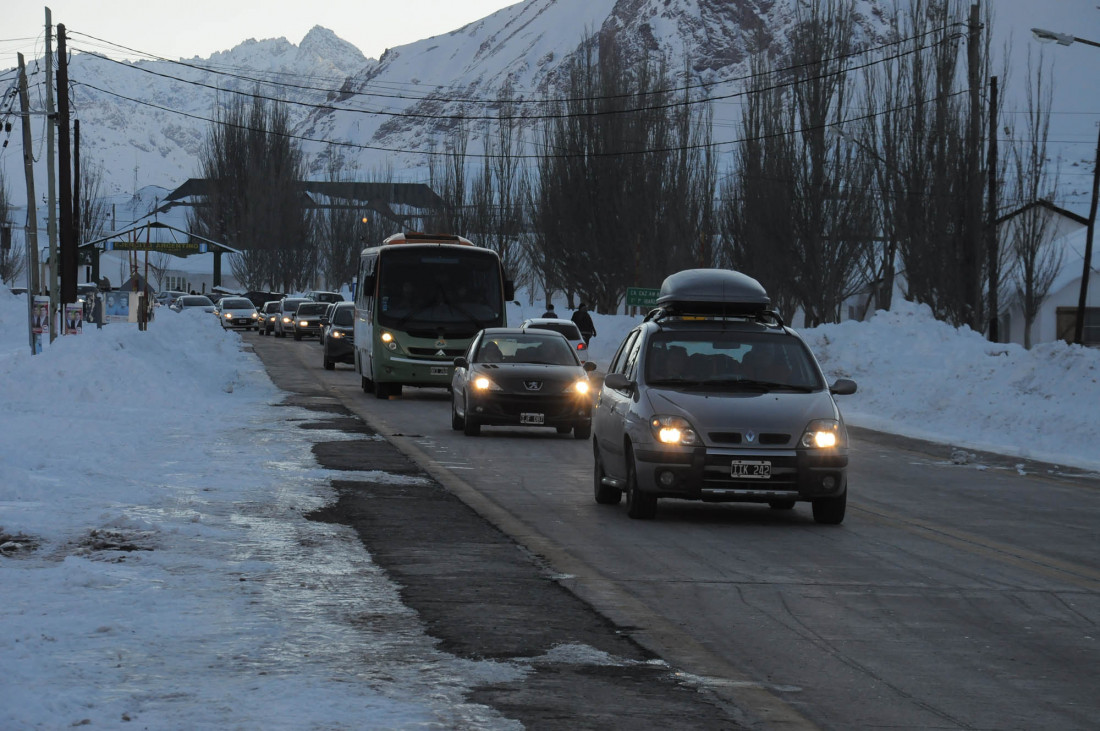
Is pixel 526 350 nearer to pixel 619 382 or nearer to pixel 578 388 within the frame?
pixel 578 388

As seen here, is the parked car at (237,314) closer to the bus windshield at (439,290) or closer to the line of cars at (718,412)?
the bus windshield at (439,290)

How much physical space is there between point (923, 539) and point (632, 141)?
56.0 m

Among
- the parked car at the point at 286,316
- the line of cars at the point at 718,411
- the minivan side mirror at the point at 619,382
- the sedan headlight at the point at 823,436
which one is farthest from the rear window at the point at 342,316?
the sedan headlight at the point at 823,436

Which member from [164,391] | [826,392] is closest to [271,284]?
[164,391]

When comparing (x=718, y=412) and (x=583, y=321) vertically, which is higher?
(x=718, y=412)

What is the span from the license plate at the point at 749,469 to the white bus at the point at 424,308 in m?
18.0

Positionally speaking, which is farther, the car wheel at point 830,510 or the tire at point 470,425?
the tire at point 470,425

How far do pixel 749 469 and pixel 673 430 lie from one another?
0.67 metres

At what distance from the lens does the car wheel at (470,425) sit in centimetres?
2202

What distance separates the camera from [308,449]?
1878 centimetres

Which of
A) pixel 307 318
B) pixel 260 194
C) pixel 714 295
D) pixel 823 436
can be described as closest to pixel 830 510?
pixel 823 436

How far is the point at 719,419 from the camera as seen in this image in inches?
491

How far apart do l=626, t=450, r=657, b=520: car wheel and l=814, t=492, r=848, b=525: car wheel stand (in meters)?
1.33

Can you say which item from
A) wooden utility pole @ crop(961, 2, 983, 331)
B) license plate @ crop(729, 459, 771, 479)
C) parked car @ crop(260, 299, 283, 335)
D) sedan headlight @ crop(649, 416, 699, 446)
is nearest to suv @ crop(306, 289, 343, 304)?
parked car @ crop(260, 299, 283, 335)
